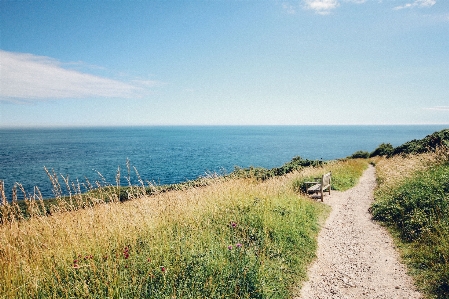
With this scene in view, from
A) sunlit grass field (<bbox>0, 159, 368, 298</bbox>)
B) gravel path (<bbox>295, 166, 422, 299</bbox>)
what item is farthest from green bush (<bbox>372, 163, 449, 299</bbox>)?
sunlit grass field (<bbox>0, 159, 368, 298</bbox>)

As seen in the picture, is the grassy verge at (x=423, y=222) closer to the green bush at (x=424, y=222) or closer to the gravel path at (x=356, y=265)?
the green bush at (x=424, y=222)

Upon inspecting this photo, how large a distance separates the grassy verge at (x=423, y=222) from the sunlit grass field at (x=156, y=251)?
94.2 inches

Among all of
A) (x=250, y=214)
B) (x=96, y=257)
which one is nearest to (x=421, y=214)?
(x=250, y=214)

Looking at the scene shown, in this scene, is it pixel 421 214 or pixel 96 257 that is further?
pixel 421 214

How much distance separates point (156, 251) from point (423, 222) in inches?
300

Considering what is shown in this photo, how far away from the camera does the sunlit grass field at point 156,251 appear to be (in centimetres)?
378

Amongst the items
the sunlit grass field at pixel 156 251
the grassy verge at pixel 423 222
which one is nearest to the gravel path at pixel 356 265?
the grassy verge at pixel 423 222

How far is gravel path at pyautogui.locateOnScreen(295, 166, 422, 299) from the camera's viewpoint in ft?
16.7

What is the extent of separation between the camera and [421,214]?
741 cm

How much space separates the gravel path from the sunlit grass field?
42cm

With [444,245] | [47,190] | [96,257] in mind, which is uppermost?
[96,257]

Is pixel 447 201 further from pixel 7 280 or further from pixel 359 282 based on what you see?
pixel 7 280

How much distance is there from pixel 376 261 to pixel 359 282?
128 centimetres

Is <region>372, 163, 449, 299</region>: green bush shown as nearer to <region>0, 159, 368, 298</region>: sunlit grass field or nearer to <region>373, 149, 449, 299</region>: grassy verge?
<region>373, 149, 449, 299</region>: grassy verge
